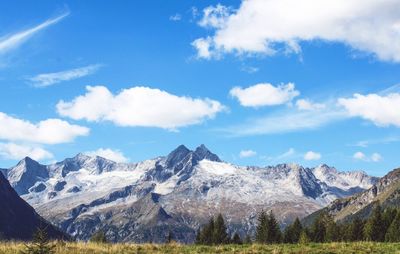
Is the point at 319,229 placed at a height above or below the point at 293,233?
above

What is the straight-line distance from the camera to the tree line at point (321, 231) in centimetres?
12238

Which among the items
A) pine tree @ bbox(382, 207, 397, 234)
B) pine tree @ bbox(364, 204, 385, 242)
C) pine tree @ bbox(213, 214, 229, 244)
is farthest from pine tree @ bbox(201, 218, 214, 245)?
pine tree @ bbox(382, 207, 397, 234)

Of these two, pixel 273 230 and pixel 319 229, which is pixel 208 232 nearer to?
pixel 273 230

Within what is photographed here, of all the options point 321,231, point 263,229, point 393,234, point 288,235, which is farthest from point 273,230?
point 321,231

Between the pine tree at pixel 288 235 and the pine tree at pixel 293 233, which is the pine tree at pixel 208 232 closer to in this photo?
the pine tree at pixel 293 233

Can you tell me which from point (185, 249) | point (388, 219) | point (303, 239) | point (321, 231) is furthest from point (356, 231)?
point (185, 249)

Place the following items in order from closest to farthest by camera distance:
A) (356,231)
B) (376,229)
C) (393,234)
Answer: (393,234)
(376,229)
(356,231)

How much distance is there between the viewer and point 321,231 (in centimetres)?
14900

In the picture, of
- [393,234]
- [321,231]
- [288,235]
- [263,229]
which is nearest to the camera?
[393,234]

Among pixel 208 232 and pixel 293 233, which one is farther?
pixel 293 233

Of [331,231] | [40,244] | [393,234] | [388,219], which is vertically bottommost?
[40,244]

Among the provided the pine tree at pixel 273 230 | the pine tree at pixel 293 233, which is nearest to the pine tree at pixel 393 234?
the pine tree at pixel 273 230

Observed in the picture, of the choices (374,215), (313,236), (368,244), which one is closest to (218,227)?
(313,236)

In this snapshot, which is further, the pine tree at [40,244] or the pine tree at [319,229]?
the pine tree at [319,229]
